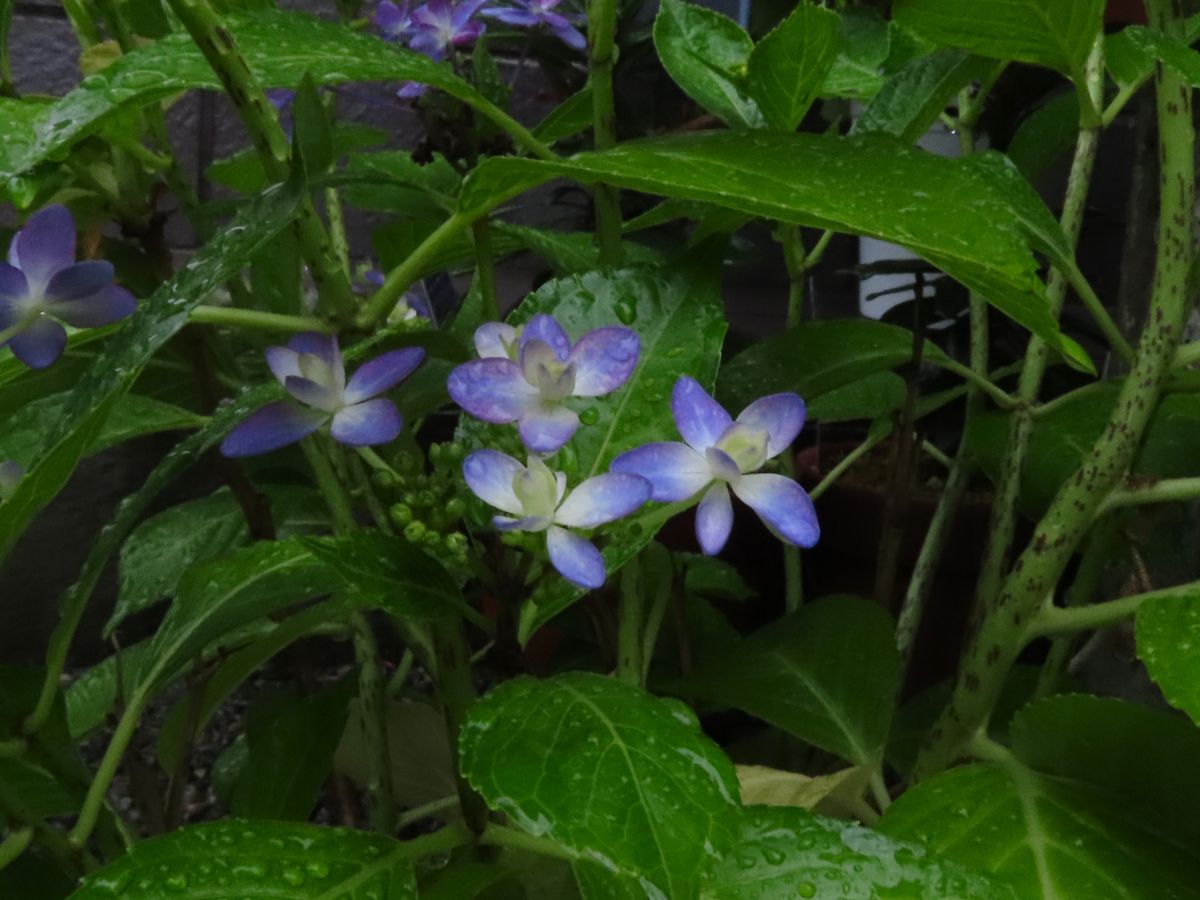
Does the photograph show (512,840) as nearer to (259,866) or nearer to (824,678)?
(259,866)

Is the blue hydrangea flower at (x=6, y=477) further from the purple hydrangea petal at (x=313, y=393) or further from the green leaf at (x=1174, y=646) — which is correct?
the green leaf at (x=1174, y=646)

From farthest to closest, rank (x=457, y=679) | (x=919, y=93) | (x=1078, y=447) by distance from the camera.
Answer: (x=1078, y=447)
(x=919, y=93)
(x=457, y=679)

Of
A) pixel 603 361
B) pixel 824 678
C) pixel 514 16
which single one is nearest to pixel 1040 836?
pixel 824 678

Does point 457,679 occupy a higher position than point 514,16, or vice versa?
point 514,16

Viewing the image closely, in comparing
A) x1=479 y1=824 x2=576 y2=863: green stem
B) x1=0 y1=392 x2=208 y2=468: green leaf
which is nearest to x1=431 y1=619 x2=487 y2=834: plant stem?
x1=479 y1=824 x2=576 y2=863: green stem

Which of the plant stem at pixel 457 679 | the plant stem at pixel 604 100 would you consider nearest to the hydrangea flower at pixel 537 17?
the plant stem at pixel 604 100

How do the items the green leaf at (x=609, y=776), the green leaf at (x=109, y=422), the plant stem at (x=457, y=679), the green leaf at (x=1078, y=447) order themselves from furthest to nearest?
1. the green leaf at (x=1078, y=447)
2. the green leaf at (x=109, y=422)
3. the plant stem at (x=457, y=679)
4. the green leaf at (x=609, y=776)

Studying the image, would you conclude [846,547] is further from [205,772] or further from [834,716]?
[205,772]
